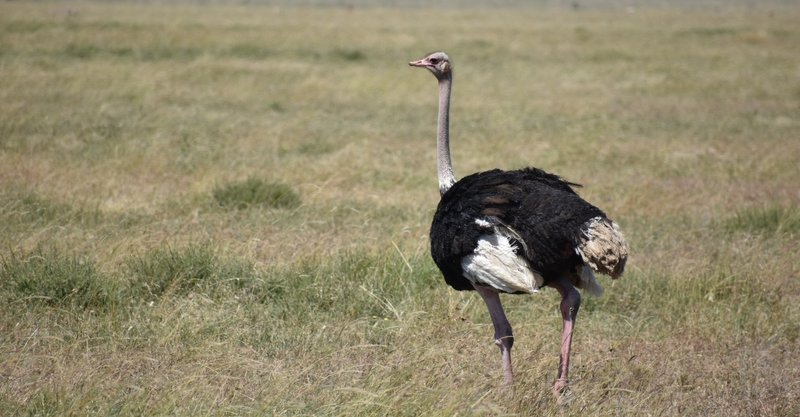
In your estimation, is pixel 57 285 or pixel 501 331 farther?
pixel 57 285

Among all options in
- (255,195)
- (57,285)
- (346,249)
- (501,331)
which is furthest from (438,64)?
(255,195)

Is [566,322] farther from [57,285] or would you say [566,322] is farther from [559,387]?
[57,285]

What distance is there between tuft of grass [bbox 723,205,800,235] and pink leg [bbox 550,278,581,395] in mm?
3798

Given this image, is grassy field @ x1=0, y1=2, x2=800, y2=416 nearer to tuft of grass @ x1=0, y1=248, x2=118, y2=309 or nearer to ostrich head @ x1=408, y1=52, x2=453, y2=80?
tuft of grass @ x1=0, y1=248, x2=118, y2=309

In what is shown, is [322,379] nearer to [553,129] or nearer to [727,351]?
[727,351]

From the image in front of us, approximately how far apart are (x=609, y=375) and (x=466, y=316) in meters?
1.05

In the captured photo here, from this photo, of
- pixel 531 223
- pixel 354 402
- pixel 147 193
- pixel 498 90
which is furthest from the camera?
pixel 498 90

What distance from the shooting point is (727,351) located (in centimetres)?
549

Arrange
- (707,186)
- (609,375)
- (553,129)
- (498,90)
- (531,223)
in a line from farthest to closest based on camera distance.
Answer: (498,90) → (553,129) → (707,186) → (609,375) → (531,223)

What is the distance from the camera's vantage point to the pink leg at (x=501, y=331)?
15.2 feet

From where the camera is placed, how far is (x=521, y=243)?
4516 millimetres

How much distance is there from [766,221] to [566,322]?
4.00 m

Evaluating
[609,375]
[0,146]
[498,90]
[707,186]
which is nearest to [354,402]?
[609,375]

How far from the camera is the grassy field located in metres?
4.64
